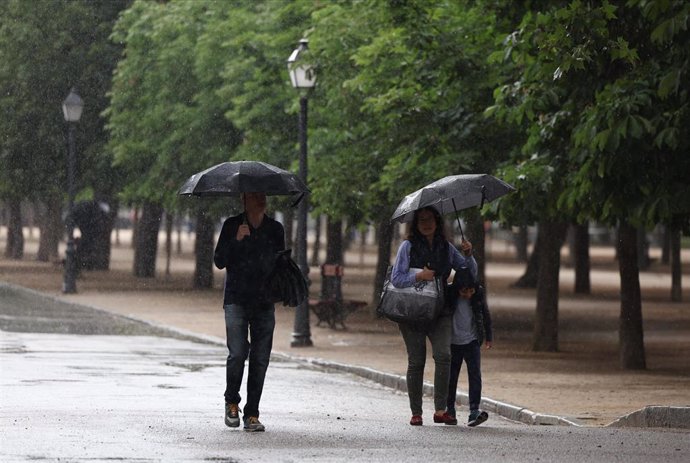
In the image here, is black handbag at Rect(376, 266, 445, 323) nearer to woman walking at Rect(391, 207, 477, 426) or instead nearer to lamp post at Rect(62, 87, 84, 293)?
woman walking at Rect(391, 207, 477, 426)

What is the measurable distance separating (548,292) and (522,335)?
485 cm

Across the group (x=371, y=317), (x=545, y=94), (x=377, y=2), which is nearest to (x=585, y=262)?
(x=371, y=317)

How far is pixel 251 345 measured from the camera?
1195 cm

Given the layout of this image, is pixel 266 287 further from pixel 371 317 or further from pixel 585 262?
pixel 585 262

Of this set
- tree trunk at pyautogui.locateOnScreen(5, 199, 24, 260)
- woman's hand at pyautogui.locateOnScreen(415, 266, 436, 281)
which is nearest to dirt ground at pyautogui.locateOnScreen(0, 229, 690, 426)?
woman's hand at pyautogui.locateOnScreen(415, 266, 436, 281)

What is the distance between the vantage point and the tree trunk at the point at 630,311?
22.0 m

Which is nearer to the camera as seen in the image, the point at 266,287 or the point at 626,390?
the point at 266,287

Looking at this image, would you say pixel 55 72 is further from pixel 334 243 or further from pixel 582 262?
pixel 582 262

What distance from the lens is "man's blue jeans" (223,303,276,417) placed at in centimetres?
1179

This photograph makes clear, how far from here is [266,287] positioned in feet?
38.8

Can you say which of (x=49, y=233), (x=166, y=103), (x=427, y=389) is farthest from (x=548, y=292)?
(x=49, y=233)

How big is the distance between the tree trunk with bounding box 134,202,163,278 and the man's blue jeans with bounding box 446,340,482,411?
38.3 metres

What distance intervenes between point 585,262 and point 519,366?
89.7 ft

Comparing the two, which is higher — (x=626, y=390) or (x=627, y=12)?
(x=627, y=12)
